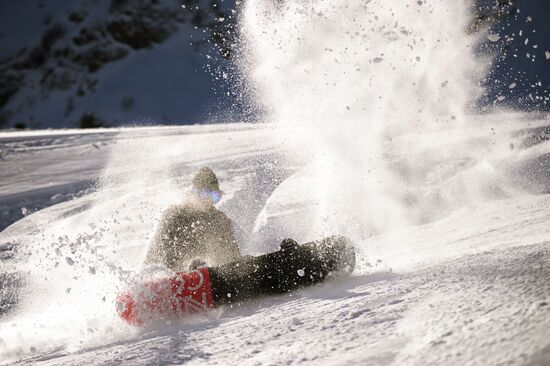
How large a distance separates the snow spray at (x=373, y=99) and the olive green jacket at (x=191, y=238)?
2.05 meters

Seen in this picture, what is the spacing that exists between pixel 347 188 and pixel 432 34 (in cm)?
390

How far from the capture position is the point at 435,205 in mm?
6984

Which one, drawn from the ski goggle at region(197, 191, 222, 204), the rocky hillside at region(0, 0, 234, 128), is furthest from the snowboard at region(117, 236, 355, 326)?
the rocky hillside at region(0, 0, 234, 128)

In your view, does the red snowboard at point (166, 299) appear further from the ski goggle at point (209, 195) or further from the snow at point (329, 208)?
the ski goggle at point (209, 195)

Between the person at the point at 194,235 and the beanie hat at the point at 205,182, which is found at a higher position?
the beanie hat at the point at 205,182

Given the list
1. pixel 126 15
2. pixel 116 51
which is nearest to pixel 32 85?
pixel 116 51

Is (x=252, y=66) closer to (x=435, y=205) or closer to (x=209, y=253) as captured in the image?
(x=435, y=205)

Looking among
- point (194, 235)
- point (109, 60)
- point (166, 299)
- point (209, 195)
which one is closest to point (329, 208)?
point (209, 195)

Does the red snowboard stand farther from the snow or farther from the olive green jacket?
the olive green jacket

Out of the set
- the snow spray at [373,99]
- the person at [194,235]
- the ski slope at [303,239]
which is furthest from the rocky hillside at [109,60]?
the person at [194,235]

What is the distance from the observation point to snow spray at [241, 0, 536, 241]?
7.15 metres

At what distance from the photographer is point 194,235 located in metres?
4.22

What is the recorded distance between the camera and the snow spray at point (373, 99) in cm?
715

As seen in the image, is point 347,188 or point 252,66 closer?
point 347,188
